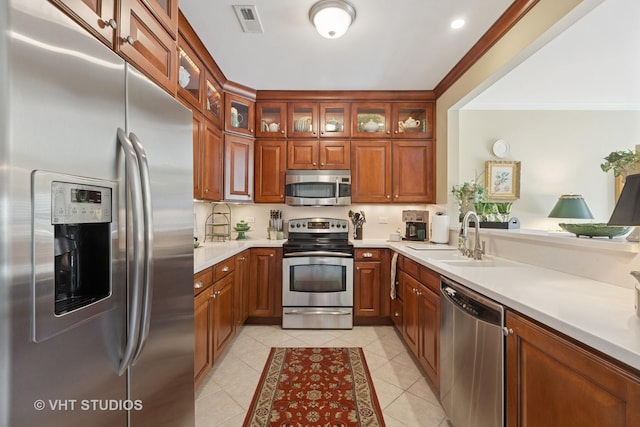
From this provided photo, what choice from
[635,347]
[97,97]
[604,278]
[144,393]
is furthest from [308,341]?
[97,97]

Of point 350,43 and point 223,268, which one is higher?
point 350,43

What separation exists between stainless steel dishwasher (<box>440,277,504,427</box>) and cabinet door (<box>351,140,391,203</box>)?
178 cm

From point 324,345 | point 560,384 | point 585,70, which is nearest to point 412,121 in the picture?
point 585,70

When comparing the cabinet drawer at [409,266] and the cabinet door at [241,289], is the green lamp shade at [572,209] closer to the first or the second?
the cabinet drawer at [409,266]

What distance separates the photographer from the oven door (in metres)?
2.95

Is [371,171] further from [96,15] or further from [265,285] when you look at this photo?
[96,15]

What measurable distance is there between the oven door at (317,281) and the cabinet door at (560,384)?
1.94 metres

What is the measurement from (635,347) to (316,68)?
282cm

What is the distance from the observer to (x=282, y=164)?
3.36 metres

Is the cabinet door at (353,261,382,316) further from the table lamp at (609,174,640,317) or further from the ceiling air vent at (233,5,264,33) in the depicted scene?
the ceiling air vent at (233,5,264,33)

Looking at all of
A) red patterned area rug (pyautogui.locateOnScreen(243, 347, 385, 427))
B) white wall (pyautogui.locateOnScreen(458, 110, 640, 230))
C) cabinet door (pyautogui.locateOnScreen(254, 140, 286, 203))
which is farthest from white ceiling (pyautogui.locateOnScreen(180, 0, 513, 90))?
red patterned area rug (pyautogui.locateOnScreen(243, 347, 385, 427))

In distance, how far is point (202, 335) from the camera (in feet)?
5.92

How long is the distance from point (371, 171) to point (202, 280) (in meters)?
2.28

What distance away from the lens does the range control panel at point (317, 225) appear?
11.2 feet
